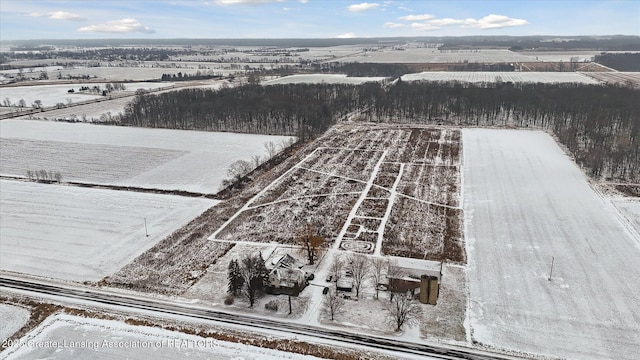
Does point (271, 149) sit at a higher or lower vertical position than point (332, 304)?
higher

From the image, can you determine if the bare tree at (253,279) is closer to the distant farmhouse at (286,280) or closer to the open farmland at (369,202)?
the distant farmhouse at (286,280)

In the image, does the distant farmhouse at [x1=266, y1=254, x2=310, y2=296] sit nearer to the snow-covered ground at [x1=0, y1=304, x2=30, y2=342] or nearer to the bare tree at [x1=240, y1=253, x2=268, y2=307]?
the bare tree at [x1=240, y1=253, x2=268, y2=307]

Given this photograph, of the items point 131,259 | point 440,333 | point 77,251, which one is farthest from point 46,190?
point 440,333

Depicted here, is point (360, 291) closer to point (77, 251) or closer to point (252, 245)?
point (252, 245)

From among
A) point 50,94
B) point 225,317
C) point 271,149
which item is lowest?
point 225,317

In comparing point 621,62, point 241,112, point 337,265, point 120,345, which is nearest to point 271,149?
point 241,112

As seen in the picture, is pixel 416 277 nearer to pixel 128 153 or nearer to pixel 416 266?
pixel 416 266
